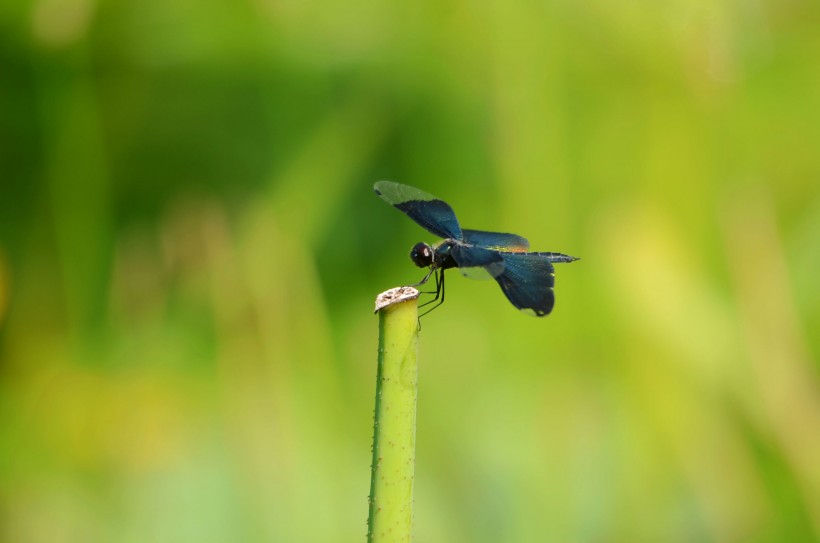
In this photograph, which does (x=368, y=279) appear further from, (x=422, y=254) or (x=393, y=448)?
(x=393, y=448)

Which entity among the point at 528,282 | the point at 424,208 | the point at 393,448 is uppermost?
the point at 424,208

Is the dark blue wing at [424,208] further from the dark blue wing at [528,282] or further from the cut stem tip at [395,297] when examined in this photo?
the cut stem tip at [395,297]

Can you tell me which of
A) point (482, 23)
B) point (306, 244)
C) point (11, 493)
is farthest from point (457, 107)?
point (11, 493)

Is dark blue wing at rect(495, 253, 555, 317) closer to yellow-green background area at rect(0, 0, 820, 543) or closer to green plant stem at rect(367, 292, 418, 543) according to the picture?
green plant stem at rect(367, 292, 418, 543)

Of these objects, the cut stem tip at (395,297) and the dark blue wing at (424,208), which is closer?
the cut stem tip at (395,297)

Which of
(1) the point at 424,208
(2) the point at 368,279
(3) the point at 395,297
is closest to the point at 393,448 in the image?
(3) the point at 395,297

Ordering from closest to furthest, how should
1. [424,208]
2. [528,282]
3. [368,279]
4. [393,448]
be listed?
[393,448] < [528,282] < [424,208] < [368,279]

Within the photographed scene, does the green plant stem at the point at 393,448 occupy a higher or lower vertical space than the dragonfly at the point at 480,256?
lower

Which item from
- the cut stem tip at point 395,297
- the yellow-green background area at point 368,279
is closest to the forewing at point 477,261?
the cut stem tip at point 395,297

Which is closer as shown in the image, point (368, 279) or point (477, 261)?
point (477, 261)

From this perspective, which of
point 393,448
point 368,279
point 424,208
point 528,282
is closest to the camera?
point 393,448
